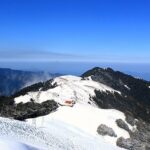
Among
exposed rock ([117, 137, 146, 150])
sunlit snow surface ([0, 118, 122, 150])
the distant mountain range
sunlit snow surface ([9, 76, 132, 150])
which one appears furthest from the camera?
exposed rock ([117, 137, 146, 150])

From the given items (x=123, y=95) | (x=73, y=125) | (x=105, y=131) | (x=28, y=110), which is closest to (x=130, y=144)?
(x=105, y=131)

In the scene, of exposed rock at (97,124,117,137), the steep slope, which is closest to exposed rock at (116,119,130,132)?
exposed rock at (97,124,117,137)

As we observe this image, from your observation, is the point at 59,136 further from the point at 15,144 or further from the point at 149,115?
the point at 149,115

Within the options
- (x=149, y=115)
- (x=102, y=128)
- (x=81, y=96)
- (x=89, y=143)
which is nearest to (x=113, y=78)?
(x=149, y=115)

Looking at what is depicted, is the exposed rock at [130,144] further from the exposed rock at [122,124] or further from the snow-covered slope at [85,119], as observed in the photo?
the exposed rock at [122,124]

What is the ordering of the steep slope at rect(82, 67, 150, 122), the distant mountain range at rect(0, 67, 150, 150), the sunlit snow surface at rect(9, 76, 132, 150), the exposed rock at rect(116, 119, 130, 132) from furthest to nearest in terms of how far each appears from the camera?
the steep slope at rect(82, 67, 150, 122), the exposed rock at rect(116, 119, 130, 132), the distant mountain range at rect(0, 67, 150, 150), the sunlit snow surface at rect(9, 76, 132, 150)

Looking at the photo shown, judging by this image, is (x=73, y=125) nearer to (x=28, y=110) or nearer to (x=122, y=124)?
(x=122, y=124)

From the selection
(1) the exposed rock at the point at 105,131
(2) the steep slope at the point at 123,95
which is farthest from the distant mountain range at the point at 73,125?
(2) the steep slope at the point at 123,95

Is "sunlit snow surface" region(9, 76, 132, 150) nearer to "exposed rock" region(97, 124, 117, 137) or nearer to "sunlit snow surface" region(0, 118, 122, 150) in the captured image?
"sunlit snow surface" region(0, 118, 122, 150)
